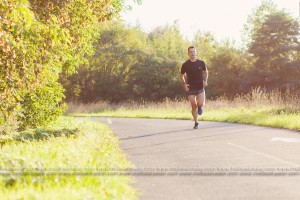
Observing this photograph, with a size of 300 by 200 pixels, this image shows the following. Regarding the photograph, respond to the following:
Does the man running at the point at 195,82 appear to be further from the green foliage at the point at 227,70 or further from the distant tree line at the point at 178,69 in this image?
the green foliage at the point at 227,70

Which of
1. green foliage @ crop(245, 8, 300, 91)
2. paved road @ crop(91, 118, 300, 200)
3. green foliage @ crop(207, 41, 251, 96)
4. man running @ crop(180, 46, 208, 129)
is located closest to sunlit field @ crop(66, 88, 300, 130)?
paved road @ crop(91, 118, 300, 200)

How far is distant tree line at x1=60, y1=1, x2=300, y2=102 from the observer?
149ft

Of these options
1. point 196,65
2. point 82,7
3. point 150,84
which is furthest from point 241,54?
point 82,7

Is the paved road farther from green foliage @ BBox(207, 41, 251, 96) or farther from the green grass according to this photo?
green foliage @ BBox(207, 41, 251, 96)

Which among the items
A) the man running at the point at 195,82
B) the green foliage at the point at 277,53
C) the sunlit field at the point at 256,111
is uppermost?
the green foliage at the point at 277,53

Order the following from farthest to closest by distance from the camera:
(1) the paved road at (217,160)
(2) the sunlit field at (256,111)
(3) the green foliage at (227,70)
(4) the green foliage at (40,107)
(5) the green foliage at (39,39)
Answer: (3) the green foliage at (227,70) < (2) the sunlit field at (256,111) < (4) the green foliage at (40,107) < (5) the green foliage at (39,39) < (1) the paved road at (217,160)

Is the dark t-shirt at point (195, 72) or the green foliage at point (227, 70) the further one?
the green foliage at point (227, 70)

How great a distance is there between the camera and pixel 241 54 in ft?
162

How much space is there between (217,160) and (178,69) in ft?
125

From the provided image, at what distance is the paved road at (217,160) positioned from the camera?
19.1ft

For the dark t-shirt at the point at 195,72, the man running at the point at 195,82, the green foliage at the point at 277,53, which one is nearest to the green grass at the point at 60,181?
the man running at the point at 195,82

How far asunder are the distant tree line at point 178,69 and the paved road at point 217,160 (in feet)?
104

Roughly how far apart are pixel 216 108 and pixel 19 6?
22011 millimetres

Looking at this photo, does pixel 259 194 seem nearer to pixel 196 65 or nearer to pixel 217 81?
pixel 196 65
